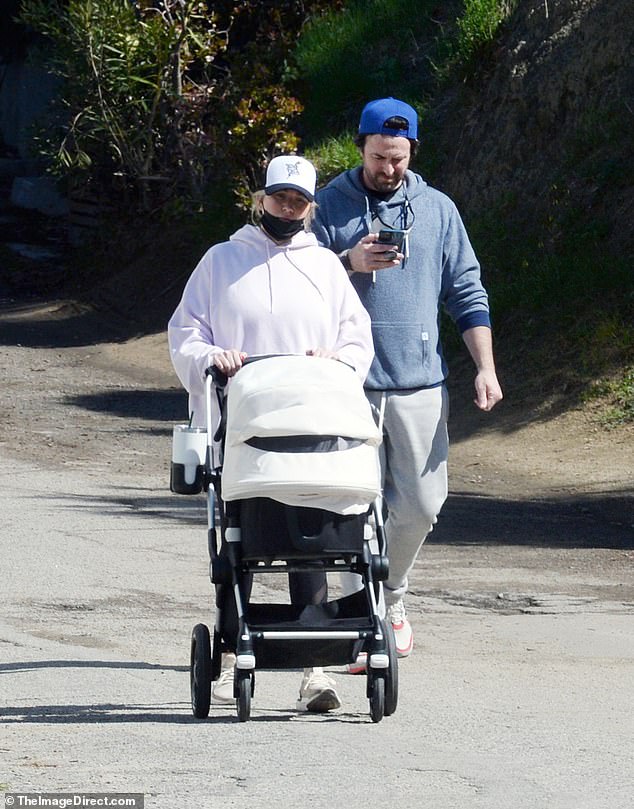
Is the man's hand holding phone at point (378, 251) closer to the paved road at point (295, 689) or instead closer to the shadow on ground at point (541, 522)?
the paved road at point (295, 689)

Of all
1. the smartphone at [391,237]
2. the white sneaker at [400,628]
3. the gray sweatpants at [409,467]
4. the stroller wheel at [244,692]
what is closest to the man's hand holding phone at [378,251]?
the smartphone at [391,237]

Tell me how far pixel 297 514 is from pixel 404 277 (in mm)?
1361

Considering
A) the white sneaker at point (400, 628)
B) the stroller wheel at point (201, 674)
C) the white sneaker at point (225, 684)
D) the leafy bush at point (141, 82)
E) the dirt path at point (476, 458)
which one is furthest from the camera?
the leafy bush at point (141, 82)

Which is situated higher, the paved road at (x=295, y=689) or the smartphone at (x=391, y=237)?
the smartphone at (x=391, y=237)

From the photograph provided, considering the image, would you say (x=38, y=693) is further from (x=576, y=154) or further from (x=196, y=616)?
(x=576, y=154)

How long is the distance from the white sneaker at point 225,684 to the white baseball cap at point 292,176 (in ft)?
5.14

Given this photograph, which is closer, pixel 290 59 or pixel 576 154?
pixel 576 154

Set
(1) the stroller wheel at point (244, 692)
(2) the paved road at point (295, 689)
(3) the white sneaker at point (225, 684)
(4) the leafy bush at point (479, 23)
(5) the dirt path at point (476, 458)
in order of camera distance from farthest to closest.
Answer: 1. (4) the leafy bush at point (479, 23)
2. (5) the dirt path at point (476, 458)
3. (3) the white sneaker at point (225, 684)
4. (1) the stroller wheel at point (244, 692)
5. (2) the paved road at point (295, 689)

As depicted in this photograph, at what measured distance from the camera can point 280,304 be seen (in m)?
5.09

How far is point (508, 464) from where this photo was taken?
12617 mm

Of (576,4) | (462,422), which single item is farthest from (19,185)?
(462,422)

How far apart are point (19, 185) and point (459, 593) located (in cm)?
2358

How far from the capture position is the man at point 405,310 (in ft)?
18.6

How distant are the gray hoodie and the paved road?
1195mm
